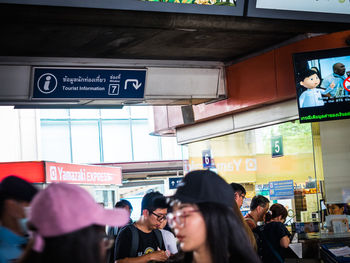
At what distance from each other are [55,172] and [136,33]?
222 inches

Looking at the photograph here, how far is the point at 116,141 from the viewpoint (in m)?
34.7

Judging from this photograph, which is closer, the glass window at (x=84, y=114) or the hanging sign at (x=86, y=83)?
the hanging sign at (x=86, y=83)

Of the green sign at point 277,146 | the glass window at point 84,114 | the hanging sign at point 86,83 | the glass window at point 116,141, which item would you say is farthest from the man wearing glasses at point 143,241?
the glass window at point 84,114

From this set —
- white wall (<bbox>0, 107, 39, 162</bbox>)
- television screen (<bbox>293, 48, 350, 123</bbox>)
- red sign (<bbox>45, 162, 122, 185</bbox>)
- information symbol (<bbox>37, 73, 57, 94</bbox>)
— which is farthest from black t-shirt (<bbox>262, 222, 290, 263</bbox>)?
white wall (<bbox>0, 107, 39, 162</bbox>)

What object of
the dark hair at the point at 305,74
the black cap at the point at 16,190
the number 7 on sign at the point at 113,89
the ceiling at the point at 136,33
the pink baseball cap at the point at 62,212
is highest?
the ceiling at the point at 136,33

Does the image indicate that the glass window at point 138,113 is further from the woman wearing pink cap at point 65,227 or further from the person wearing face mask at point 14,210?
the woman wearing pink cap at point 65,227

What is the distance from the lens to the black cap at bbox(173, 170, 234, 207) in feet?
8.80

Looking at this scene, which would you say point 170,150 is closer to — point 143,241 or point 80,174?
point 80,174

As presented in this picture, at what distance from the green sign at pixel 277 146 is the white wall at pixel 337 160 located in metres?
1.37

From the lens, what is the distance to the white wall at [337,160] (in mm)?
9461

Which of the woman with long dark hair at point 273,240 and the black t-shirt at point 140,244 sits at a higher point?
the black t-shirt at point 140,244

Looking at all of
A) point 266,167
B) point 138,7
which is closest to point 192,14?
point 138,7

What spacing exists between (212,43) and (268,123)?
5.93 feet

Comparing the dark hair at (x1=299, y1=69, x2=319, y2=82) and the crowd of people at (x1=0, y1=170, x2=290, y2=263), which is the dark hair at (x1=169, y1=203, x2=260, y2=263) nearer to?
the crowd of people at (x1=0, y1=170, x2=290, y2=263)
